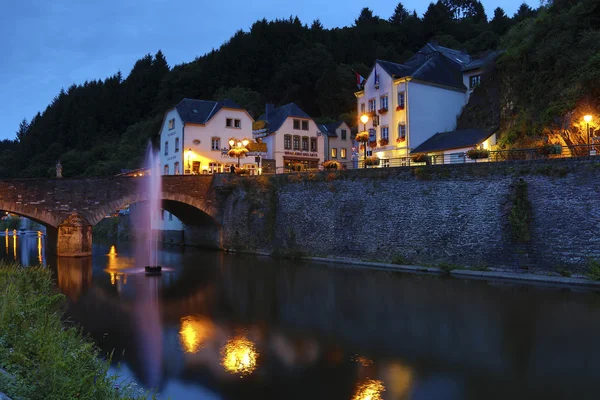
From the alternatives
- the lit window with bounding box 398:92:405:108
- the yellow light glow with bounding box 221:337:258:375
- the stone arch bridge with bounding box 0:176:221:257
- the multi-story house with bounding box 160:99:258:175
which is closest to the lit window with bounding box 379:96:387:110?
the lit window with bounding box 398:92:405:108

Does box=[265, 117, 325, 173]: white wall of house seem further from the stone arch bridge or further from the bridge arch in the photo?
the stone arch bridge

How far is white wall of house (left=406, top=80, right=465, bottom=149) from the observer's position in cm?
4184

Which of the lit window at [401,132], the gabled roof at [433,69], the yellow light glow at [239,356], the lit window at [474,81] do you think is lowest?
the yellow light glow at [239,356]

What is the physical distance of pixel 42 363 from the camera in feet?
23.4

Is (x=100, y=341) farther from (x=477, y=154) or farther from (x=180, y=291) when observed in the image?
(x=477, y=154)

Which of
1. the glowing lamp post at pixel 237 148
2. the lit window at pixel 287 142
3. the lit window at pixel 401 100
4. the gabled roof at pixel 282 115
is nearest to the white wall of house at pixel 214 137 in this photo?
the glowing lamp post at pixel 237 148

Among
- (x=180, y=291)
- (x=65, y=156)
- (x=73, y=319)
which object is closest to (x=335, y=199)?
(x=180, y=291)

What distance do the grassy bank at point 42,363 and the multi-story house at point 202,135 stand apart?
1439 inches

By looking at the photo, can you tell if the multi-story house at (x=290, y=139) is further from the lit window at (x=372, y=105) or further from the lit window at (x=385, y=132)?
the lit window at (x=385, y=132)

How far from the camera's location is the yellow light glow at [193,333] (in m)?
12.6

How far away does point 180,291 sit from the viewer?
21.4 meters

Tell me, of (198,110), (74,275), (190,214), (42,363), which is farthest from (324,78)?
(42,363)

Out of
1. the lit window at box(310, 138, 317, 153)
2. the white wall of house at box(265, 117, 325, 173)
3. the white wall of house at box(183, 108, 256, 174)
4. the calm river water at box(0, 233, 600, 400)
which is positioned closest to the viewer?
the calm river water at box(0, 233, 600, 400)

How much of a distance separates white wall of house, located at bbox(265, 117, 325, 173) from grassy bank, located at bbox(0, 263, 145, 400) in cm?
4171
